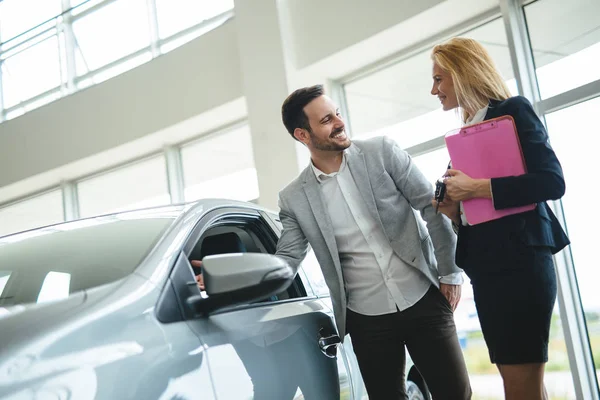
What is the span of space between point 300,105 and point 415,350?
2.97 feet

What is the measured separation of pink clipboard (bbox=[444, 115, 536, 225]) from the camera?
5.52ft

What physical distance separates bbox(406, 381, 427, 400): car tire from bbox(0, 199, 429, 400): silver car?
0.30 meters

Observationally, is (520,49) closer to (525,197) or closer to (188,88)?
(188,88)

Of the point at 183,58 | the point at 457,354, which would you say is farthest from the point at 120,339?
the point at 183,58

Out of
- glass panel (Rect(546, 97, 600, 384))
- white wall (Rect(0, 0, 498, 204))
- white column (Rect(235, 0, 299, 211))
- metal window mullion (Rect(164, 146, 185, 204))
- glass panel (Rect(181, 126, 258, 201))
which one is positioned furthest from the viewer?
metal window mullion (Rect(164, 146, 185, 204))

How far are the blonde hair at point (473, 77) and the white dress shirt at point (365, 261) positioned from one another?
481mm

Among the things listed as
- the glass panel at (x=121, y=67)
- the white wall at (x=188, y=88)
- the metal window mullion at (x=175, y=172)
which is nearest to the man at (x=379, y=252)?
the white wall at (x=188, y=88)

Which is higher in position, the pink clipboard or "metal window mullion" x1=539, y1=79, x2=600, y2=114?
"metal window mullion" x1=539, y1=79, x2=600, y2=114

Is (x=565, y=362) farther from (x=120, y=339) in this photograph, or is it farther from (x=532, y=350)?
(x=120, y=339)

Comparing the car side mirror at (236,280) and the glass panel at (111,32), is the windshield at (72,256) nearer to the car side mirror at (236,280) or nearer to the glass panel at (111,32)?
the car side mirror at (236,280)

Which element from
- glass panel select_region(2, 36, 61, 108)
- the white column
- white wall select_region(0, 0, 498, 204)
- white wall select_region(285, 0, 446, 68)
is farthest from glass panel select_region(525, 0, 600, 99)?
glass panel select_region(2, 36, 61, 108)

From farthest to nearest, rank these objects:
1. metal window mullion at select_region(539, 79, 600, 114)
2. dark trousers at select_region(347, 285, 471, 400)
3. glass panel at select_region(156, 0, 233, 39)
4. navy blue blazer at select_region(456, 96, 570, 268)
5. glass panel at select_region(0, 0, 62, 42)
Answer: glass panel at select_region(0, 0, 62, 42)
glass panel at select_region(156, 0, 233, 39)
metal window mullion at select_region(539, 79, 600, 114)
dark trousers at select_region(347, 285, 471, 400)
navy blue blazer at select_region(456, 96, 570, 268)

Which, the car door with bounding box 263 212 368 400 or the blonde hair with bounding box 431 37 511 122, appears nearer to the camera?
the blonde hair with bounding box 431 37 511 122

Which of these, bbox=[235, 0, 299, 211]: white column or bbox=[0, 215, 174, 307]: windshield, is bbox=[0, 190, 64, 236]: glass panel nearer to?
bbox=[235, 0, 299, 211]: white column
